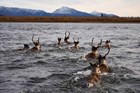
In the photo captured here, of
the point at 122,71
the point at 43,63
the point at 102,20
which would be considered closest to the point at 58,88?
the point at 122,71

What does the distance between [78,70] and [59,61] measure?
13.0 ft

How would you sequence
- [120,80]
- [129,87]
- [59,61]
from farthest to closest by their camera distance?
1. [59,61]
2. [120,80]
3. [129,87]

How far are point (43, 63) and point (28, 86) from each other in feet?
23.9

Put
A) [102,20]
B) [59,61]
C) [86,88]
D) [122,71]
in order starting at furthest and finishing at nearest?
[102,20]
[59,61]
[122,71]
[86,88]

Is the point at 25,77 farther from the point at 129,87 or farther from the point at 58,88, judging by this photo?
the point at 129,87

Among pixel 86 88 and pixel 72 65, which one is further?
pixel 72 65

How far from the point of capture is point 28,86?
623 inches

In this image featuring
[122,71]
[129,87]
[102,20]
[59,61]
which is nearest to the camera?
[129,87]

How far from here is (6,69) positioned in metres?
20.6

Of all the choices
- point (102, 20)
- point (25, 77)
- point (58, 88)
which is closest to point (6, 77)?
point (25, 77)

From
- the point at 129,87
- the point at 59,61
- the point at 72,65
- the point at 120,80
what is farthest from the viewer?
the point at 59,61

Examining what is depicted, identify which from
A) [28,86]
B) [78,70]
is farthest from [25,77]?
[78,70]

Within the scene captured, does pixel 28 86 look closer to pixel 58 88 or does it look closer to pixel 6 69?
pixel 58 88

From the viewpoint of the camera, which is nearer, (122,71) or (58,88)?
(58,88)
